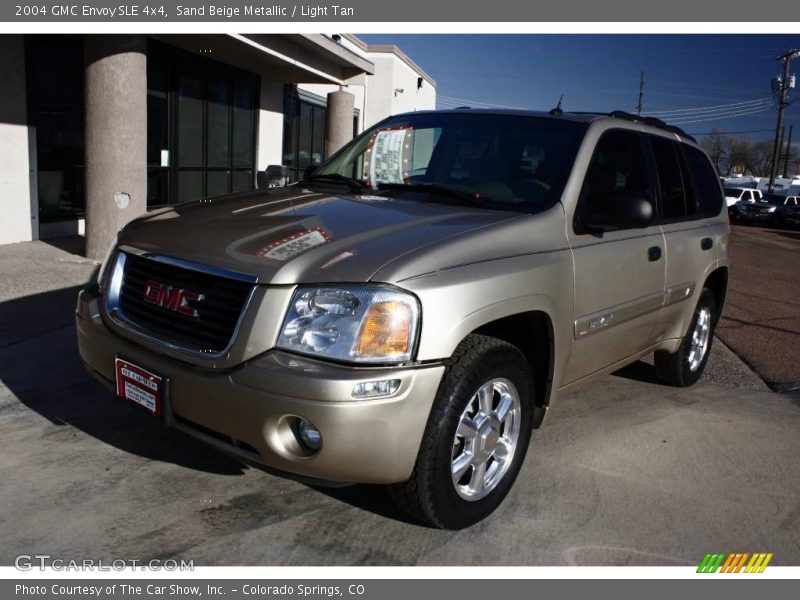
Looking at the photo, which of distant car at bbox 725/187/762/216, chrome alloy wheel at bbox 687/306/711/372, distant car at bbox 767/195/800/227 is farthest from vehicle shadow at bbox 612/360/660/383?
distant car at bbox 725/187/762/216

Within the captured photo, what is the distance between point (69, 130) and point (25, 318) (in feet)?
17.4

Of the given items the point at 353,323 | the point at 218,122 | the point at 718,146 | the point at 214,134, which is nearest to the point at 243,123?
the point at 218,122

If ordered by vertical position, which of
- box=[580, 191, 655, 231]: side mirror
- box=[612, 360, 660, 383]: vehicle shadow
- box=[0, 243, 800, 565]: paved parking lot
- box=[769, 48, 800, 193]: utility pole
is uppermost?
box=[769, 48, 800, 193]: utility pole

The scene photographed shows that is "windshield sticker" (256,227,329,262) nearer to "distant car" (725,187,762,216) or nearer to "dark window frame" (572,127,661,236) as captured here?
"dark window frame" (572,127,661,236)

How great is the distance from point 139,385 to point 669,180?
3583 millimetres

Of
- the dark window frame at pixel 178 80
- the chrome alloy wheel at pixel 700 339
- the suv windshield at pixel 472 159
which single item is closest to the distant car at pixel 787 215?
the dark window frame at pixel 178 80

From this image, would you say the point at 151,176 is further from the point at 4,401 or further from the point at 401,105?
the point at 401,105

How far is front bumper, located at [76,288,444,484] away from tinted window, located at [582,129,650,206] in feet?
5.51

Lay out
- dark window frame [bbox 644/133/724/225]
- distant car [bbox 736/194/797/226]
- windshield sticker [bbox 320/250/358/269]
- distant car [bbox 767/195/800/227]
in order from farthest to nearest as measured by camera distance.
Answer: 1. distant car [bbox 736/194/797/226]
2. distant car [bbox 767/195/800/227]
3. dark window frame [bbox 644/133/724/225]
4. windshield sticker [bbox 320/250/358/269]

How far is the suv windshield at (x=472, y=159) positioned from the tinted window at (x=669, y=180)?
0.96 metres

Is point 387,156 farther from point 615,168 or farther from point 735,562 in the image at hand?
point 735,562

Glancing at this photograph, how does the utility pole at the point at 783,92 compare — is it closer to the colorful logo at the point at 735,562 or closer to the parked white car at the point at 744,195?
the parked white car at the point at 744,195

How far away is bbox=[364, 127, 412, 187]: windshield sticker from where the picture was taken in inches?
167

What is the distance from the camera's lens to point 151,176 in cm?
1244
